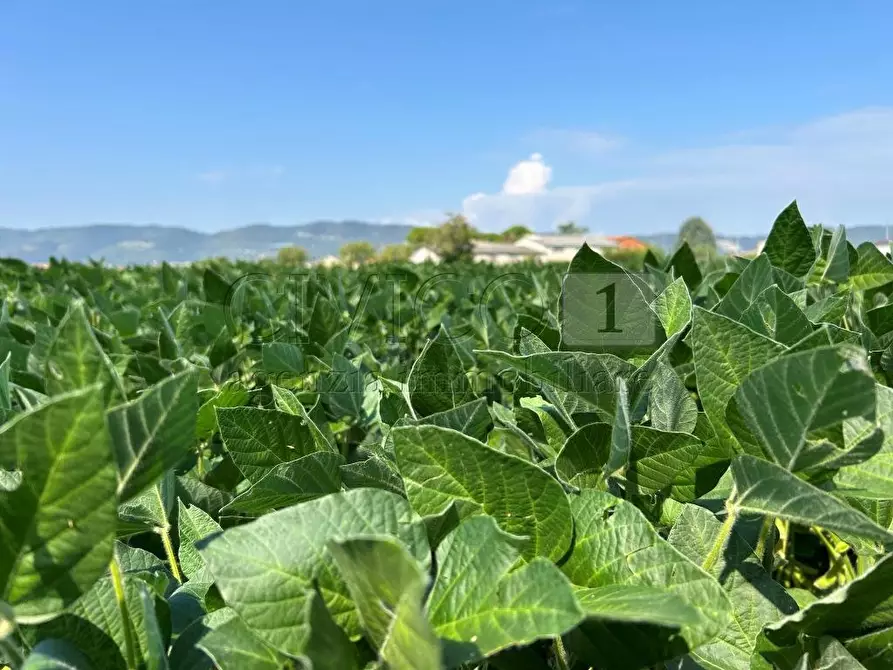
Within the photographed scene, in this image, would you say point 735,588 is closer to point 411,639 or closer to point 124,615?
point 411,639

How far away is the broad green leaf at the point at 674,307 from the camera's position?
0.95 meters

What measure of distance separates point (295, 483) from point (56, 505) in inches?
12.2

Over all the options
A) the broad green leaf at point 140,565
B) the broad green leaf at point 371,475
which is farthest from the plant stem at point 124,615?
the broad green leaf at point 371,475

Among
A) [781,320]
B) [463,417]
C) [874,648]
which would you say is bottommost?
[874,648]

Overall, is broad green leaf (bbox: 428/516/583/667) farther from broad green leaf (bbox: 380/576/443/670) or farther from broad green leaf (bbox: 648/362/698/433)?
broad green leaf (bbox: 648/362/698/433)

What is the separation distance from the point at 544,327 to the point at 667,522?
463mm

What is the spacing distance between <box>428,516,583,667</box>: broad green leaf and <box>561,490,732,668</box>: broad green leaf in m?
0.14

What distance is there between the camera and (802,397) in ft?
1.91

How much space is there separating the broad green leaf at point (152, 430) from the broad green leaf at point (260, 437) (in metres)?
0.31

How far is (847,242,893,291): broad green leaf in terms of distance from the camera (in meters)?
1.88

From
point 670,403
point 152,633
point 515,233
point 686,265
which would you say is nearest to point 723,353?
point 670,403

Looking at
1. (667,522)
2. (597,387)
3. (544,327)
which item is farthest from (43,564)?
(544,327)

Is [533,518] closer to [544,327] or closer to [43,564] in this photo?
[43,564]

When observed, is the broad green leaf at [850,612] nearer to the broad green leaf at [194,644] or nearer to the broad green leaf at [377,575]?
the broad green leaf at [377,575]
